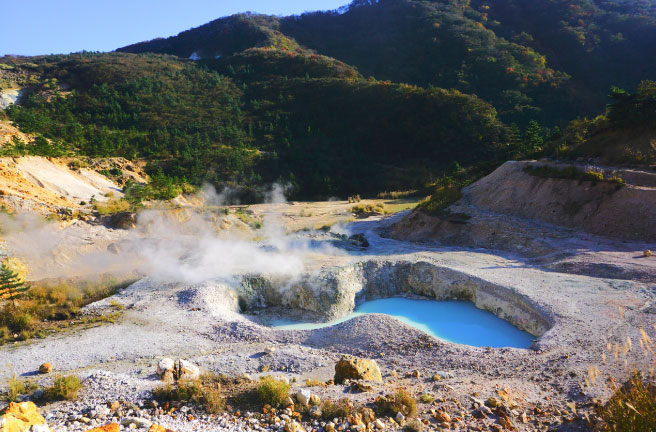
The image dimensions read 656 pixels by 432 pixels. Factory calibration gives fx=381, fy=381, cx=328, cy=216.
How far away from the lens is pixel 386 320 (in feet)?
25.1

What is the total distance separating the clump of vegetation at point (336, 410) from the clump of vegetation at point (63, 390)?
344cm

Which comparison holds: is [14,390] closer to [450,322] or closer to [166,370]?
[166,370]

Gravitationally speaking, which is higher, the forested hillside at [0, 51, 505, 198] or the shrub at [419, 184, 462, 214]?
the forested hillside at [0, 51, 505, 198]

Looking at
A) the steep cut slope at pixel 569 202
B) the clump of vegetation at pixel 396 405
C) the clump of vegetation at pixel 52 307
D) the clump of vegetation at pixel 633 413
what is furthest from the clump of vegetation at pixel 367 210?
the clump of vegetation at pixel 633 413

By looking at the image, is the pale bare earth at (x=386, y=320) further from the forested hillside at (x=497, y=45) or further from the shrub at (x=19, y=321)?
the forested hillside at (x=497, y=45)

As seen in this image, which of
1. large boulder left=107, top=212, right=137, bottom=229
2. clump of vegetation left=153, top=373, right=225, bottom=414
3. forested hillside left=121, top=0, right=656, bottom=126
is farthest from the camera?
forested hillside left=121, top=0, right=656, bottom=126

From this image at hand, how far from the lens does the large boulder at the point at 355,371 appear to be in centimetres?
561

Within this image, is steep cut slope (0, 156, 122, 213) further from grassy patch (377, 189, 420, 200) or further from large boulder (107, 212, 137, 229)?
grassy patch (377, 189, 420, 200)

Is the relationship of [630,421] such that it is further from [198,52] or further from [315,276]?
[198,52]

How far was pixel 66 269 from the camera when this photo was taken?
11297 mm

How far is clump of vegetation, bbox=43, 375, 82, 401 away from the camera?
5152 mm

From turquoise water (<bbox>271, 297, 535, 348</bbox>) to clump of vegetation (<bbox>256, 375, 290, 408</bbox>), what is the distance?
3.59 meters

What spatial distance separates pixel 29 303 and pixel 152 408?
6.00 metres

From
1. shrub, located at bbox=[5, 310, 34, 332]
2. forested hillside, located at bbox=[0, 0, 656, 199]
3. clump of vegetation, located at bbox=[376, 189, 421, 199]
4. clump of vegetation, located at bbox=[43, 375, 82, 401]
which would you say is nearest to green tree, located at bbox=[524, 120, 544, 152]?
forested hillside, located at bbox=[0, 0, 656, 199]
